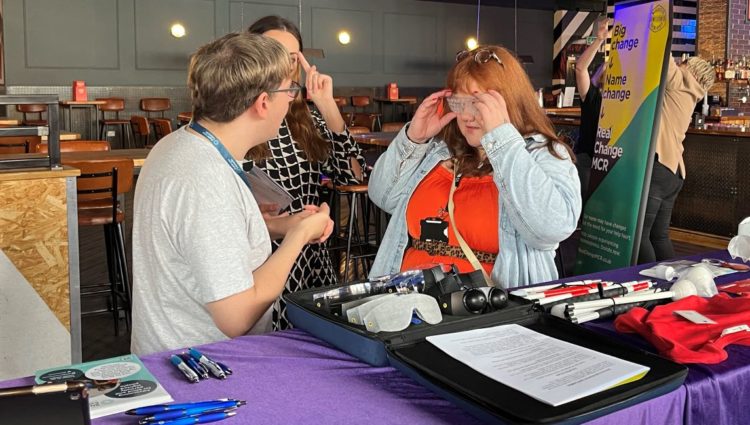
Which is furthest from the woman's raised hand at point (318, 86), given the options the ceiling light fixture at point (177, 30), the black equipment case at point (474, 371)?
the ceiling light fixture at point (177, 30)

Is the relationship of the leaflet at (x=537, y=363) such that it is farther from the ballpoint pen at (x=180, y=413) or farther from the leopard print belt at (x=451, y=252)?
the leopard print belt at (x=451, y=252)

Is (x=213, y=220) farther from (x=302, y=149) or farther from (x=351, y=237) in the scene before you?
(x=351, y=237)

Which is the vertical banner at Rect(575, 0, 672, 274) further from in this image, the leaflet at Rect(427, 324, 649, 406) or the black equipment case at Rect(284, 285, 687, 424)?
the leaflet at Rect(427, 324, 649, 406)

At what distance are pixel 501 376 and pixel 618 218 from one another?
2.87m

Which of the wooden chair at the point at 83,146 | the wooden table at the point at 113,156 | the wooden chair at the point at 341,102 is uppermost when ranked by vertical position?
the wooden chair at the point at 341,102

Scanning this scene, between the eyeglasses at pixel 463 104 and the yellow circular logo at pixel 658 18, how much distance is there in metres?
1.83

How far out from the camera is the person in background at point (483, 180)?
2.10 m

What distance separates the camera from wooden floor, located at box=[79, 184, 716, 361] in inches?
165

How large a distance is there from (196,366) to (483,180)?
4.00 ft

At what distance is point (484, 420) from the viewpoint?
3.74ft

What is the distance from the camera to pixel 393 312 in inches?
55.7

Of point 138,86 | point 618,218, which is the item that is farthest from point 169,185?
point 138,86

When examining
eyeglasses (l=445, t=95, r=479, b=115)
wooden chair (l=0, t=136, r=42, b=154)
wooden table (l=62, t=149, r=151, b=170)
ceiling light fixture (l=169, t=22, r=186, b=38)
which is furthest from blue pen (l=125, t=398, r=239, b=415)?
ceiling light fixture (l=169, t=22, r=186, b=38)

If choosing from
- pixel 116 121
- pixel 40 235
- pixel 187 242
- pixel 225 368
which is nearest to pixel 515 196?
pixel 187 242
